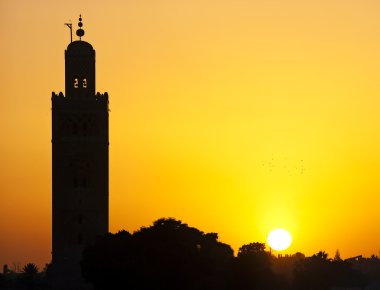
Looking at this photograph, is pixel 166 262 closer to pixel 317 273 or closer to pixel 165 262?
pixel 165 262

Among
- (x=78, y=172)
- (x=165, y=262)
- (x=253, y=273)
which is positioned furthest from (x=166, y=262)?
(x=253, y=273)

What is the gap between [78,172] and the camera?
118 meters

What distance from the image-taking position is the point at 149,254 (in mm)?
114250

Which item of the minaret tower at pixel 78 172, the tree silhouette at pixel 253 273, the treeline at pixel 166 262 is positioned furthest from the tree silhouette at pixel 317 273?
the minaret tower at pixel 78 172

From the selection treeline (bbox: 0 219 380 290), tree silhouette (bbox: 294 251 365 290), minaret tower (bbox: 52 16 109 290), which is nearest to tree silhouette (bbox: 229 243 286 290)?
treeline (bbox: 0 219 380 290)

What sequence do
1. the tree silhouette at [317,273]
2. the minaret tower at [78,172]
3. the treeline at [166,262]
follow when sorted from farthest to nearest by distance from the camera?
the tree silhouette at [317,273]
the minaret tower at [78,172]
the treeline at [166,262]

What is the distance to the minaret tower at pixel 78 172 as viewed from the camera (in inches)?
4601

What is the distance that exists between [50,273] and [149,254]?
9.29 m

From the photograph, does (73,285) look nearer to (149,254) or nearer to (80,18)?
(149,254)

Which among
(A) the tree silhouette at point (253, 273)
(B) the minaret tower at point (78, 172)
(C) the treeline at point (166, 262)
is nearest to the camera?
(C) the treeline at point (166, 262)

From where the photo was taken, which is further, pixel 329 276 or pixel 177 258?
pixel 329 276

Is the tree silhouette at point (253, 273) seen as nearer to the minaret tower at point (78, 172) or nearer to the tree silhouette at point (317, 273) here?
the tree silhouette at point (317, 273)

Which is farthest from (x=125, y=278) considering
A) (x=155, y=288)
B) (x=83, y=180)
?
(x=83, y=180)

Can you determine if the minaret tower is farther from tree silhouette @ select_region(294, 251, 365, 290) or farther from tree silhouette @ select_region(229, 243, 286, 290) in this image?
tree silhouette @ select_region(294, 251, 365, 290)
